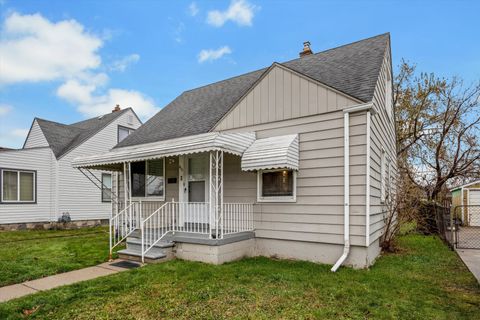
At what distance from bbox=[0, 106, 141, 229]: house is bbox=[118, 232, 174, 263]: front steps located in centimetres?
558

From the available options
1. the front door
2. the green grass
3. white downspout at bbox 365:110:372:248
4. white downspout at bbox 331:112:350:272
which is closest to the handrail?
the front door

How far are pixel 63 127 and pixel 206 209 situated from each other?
14.3m

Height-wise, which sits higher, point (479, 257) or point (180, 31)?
point (180, 31)

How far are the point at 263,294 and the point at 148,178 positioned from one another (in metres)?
6.01

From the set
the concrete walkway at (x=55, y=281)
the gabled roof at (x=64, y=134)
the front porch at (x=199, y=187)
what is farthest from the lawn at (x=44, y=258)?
the gabled roof at (x=64, y=134)

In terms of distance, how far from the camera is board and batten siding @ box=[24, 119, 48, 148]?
16272mm

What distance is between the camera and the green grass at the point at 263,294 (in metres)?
3.77

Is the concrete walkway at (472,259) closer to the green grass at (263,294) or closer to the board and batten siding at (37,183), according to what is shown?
the green grass at (263,294)

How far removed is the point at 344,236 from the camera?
19.3 feet

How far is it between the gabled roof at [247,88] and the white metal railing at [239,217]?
2.37m

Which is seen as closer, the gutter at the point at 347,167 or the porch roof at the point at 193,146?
the gutter at the point at 347,167

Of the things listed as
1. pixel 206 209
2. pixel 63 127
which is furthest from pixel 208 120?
pixel 63 127

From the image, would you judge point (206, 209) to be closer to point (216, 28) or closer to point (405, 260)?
point (405, 260)

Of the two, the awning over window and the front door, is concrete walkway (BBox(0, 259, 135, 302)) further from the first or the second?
the awning over window
